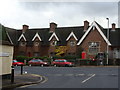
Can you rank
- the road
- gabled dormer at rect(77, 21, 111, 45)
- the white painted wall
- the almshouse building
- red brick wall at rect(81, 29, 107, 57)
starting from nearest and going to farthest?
1. the road
2. the white painted wall
3. gabled dormer at rect(77, 21, 111, 45)
4. red brick wall at rect(81, 29, 107, 57)
5. the almshouse building

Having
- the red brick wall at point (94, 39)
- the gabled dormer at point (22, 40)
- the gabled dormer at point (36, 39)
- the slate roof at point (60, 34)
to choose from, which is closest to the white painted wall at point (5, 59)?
the red brick wall at point (94, 39)

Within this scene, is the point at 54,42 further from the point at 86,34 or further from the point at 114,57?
the point at 114,57

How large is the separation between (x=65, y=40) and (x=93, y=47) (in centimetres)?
640

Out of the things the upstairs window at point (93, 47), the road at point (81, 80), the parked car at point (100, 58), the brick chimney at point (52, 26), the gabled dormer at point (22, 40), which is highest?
the brick chimney at point (52, 26)

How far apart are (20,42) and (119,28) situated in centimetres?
2172

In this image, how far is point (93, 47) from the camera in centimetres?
4572

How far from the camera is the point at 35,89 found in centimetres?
1249

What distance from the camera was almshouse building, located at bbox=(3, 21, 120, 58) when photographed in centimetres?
4484

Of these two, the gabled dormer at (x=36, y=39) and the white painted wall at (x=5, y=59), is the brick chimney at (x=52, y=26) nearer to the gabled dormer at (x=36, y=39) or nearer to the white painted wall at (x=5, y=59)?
the gabled dormer at (x=36, y=39)

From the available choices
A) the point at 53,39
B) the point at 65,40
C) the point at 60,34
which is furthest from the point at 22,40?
the point at 65,40

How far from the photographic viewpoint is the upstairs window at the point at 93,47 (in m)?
45.3

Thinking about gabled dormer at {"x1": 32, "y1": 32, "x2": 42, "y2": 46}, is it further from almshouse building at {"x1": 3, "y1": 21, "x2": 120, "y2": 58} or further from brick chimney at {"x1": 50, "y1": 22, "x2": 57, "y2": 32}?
brick chimney at {"x1": 50, "y1": 22, "x2": 57, "y2": 32}

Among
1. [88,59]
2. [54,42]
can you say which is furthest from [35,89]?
[54,42]

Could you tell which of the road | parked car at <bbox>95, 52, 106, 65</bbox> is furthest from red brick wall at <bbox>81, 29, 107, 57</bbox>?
the road
